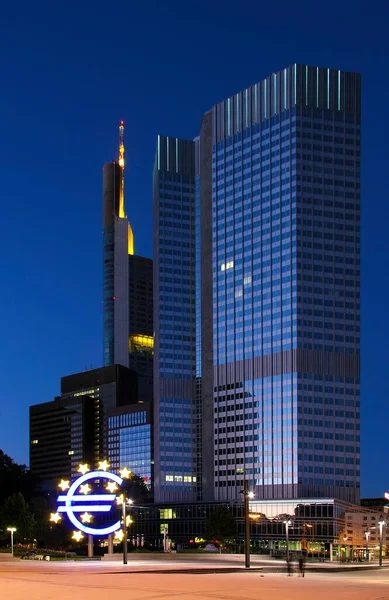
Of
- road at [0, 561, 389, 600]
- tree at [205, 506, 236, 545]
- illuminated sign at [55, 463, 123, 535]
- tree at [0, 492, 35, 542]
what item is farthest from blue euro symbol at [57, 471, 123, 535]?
tree at [205, 506, 236, 545]

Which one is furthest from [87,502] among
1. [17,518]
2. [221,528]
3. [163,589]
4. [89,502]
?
[221,528]

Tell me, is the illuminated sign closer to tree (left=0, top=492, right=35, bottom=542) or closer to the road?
the road

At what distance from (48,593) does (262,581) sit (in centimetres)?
1777

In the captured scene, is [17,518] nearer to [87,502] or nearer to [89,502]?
[87,502]

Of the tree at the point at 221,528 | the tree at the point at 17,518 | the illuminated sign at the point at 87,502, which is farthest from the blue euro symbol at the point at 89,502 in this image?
the tree at the point at 221,528

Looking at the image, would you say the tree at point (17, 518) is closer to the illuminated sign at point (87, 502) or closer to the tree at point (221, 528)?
the illuminated sign at point (87, 502)

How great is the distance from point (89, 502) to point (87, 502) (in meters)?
0.25

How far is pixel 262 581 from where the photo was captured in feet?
196

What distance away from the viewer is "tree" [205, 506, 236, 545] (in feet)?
615

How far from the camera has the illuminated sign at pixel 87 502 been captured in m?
94.7

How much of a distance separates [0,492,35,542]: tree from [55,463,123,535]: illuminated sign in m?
39.0

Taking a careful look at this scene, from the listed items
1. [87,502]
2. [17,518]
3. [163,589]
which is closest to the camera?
[163,589]

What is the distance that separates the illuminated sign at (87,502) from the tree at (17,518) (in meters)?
39.0

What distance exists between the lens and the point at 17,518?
5271 inches
